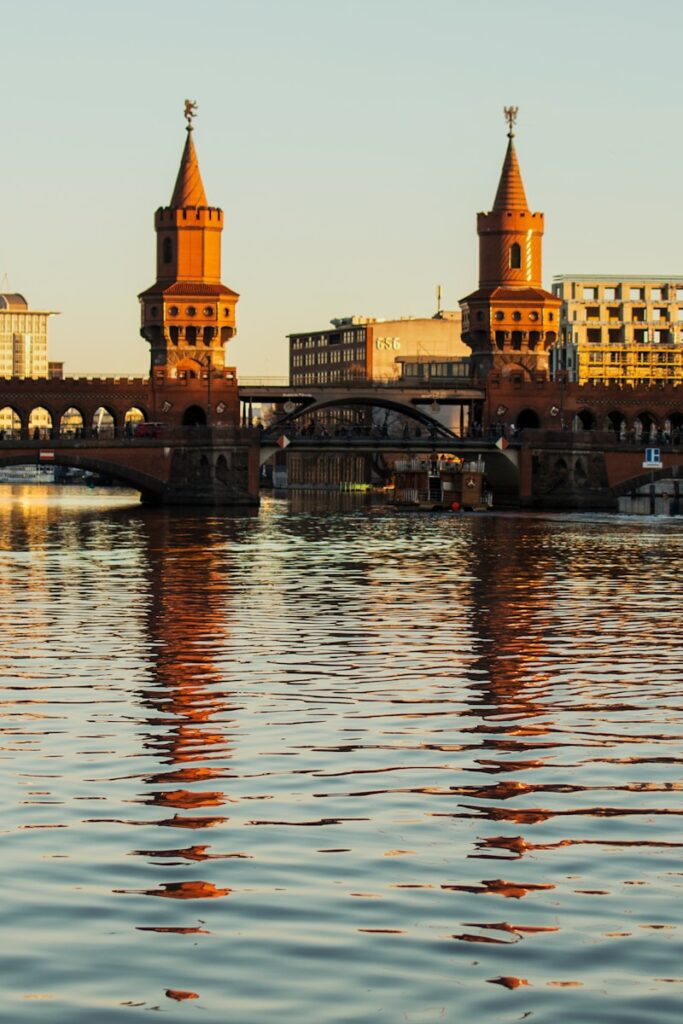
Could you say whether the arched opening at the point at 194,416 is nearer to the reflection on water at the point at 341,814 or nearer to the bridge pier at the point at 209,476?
the bridge pier at the point at 209,476

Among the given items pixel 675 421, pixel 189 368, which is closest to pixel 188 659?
pixel 189 368

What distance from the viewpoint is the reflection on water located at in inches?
583

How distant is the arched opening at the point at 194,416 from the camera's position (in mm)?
151875

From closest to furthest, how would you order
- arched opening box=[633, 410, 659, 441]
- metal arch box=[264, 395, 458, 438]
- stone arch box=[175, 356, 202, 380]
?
stone arch box=[175, 356, 202, 380] < metal arch box=[264, 395, 458, 438] < arched opening box=[633, 410, 659, 441]

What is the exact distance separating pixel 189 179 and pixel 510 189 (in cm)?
2678

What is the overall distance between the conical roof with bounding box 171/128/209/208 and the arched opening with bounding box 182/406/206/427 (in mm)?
16059

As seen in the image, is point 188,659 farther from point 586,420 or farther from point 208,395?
point 586,420

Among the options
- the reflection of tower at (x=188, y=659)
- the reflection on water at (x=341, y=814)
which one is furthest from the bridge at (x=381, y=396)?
the reflection on water at (x=341, y=814)

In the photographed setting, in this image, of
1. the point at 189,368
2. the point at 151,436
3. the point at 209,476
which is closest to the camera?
the point at 151,436

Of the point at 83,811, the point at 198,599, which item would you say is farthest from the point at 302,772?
the point at 198,599

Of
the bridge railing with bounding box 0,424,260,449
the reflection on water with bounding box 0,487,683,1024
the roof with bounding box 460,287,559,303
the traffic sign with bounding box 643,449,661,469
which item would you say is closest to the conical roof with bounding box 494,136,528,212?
the roof with bounding box 460,287,559,303

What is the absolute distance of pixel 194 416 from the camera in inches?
6009

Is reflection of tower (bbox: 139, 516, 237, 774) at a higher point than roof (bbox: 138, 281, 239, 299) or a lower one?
lower

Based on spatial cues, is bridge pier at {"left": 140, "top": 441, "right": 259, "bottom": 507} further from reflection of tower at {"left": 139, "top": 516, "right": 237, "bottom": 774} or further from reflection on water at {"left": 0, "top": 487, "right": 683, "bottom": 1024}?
reflection on water at {"left": 0, "top": 487, "right": 683, "bottom": 1024}
